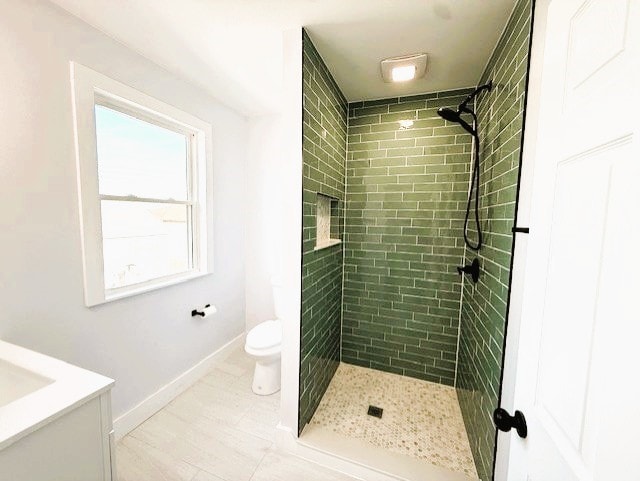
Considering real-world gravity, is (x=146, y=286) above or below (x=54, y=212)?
below

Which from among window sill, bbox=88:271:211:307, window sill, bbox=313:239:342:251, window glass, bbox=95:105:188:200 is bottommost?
window sill, bbox=88:271:211:307

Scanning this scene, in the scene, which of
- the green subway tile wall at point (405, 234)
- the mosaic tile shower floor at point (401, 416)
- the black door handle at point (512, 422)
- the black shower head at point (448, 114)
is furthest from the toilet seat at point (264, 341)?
the black shower head at point (448, 114)

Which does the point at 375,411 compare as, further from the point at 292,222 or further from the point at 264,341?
the point at 292,222

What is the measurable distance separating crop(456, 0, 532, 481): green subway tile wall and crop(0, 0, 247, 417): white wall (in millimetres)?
2109

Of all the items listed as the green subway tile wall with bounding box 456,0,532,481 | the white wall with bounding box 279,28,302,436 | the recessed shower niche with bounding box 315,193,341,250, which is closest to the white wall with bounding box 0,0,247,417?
the white wall with bounding box 279,28,302,436

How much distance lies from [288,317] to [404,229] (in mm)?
1253

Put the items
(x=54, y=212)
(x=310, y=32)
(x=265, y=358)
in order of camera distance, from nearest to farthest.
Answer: (x=54, y=212)
(x=310, y=32)
(x=265, y=358)

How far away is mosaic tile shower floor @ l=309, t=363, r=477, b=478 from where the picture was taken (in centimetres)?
154

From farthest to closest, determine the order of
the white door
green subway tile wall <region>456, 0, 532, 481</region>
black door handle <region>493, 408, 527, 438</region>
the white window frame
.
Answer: the white window frame < green subway tile wall <region>456, 0, 532, 481</region> < black door handle <region>493, 408, 527, 438</region> < the white door

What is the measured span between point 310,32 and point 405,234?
156cm

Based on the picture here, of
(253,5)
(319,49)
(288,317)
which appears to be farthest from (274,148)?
(288,317)

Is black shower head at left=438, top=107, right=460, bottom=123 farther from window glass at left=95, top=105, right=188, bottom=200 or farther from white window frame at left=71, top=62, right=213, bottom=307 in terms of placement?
window glass at left=95, top=105, right=188, bottom=200

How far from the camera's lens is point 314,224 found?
64.6 inches

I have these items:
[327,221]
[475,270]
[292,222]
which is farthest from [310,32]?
[475,270]
